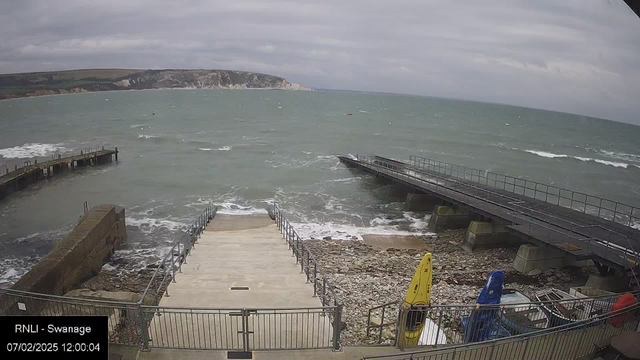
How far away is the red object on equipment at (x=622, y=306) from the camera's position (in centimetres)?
885

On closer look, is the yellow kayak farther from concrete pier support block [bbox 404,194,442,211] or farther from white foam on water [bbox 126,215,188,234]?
concrete pier support block [bbox 404,194,442,211]

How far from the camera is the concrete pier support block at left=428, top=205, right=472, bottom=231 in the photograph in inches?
968

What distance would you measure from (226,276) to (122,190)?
88.6 ft

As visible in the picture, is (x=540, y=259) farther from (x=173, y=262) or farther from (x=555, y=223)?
(x=173, y=262)

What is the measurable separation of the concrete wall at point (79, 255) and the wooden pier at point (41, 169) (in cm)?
1688

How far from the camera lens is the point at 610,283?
14734mm

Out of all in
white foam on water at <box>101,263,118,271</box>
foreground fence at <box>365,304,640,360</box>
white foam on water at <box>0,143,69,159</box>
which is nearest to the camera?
foreground fence at <box>365,304,640,360</box>

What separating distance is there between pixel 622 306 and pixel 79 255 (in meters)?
18.8

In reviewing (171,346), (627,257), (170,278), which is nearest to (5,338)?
(171,346)

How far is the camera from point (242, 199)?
109ft

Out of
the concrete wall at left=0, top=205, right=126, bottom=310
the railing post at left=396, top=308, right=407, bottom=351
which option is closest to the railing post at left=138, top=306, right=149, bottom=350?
the railing post at left=396, top=308, right=407, bottom=351

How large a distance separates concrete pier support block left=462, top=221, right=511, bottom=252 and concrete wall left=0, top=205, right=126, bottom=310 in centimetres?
1856

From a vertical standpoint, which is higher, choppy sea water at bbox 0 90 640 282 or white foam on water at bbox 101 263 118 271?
choppy sea water at bbox 0 90 640 282

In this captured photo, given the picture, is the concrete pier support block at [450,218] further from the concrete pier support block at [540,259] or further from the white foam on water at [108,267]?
the white foam on water at [108,267]
